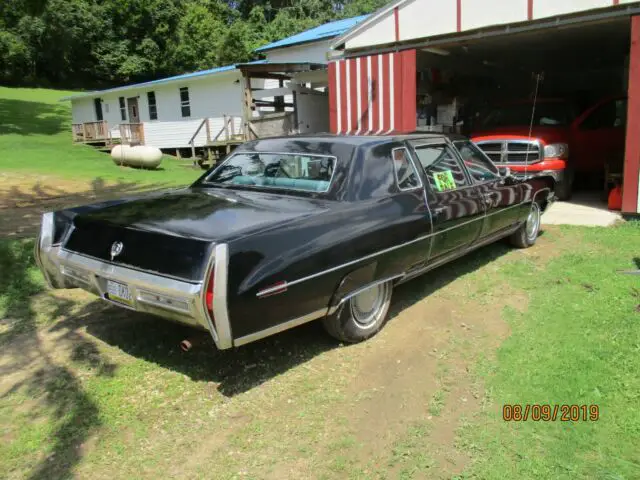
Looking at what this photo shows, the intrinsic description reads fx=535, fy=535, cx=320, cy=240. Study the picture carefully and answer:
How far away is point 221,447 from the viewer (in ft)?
9.73

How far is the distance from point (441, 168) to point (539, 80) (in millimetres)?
12691

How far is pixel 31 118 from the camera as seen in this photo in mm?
30656

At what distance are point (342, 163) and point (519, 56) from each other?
43.3 feet

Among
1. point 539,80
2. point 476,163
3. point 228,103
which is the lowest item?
point 476,163

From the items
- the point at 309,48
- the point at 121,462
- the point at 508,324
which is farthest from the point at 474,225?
the point at 309,48

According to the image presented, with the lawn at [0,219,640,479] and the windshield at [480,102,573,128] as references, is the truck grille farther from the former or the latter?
the lawn at [0,219,640,479]

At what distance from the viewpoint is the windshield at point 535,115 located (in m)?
11.9

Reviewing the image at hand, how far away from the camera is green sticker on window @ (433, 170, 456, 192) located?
4.98 metres

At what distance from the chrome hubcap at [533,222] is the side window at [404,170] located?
2.83m

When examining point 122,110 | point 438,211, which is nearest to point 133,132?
point 122,110

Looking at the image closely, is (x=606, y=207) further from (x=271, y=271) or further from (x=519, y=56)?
(x=271, y=271)

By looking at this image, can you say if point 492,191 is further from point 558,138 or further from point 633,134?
point 558,138

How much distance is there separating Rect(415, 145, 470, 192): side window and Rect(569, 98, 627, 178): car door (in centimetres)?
777

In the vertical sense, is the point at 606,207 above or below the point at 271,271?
below
